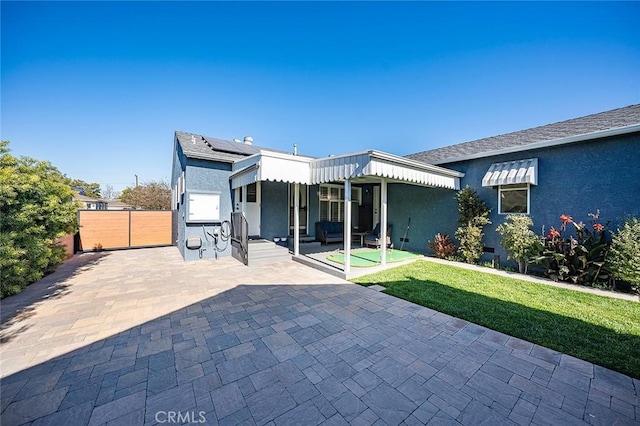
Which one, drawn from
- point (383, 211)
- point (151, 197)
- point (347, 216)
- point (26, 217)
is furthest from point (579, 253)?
point (151, 197)

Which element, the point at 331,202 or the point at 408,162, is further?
the point at 331,202

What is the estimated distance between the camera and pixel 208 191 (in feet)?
31.3

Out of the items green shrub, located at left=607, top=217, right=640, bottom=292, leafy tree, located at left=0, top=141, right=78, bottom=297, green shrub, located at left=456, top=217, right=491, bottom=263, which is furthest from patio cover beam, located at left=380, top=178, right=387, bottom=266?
leafy tree, located at left=0, top=141, right=78, bottom=297

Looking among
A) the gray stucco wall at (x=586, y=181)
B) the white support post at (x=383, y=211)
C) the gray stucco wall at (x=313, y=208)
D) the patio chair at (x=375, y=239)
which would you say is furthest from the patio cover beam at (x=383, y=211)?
the gray stucco wall at (x=313, y=208)

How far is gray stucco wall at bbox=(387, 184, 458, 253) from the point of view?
10055mm

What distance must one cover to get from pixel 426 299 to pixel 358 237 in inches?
316

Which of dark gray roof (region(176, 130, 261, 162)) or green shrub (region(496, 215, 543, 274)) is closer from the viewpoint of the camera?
green shrub (region(496, 215, 543, 274))

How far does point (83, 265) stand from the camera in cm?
835

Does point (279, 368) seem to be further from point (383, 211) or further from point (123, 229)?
point (123, 229)

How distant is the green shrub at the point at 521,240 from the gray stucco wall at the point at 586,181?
604mm

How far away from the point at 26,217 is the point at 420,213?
41.8 ft

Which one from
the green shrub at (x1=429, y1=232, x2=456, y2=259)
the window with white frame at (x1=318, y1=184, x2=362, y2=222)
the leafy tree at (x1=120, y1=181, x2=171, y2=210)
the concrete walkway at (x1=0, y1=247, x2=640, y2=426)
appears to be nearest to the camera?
the concrete walkway at (x1=0, y1=247, x2=640, y2=426)

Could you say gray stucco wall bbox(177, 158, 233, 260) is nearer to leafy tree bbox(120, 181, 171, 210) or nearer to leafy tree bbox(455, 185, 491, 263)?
leafy tree bbox(455, 185, 491, 263)

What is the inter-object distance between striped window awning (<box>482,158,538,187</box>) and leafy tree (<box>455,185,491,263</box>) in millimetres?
697
